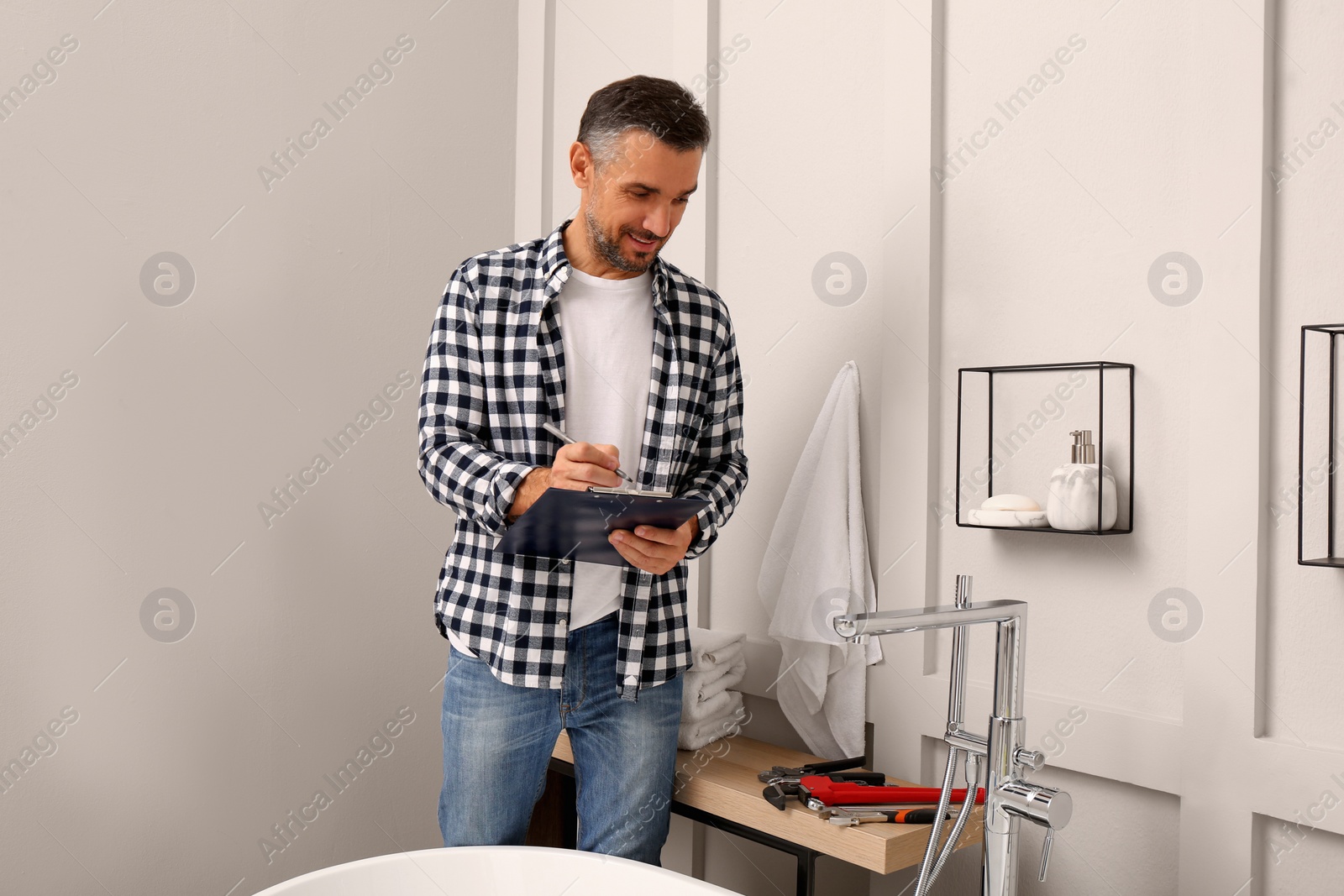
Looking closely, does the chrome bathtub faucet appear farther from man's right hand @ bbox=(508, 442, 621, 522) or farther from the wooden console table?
man's right hand @ bbox=(508, 442, 621, 522)

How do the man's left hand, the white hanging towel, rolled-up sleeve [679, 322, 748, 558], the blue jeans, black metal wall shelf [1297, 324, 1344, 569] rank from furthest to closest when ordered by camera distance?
the white hanging towel < rolled-up sleeve [679, 322, 748, 558] < the blue jeans < the man's left hand < black metal wall shelf [1297, 324, 1344, 569]

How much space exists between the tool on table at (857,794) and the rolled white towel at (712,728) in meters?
0.26

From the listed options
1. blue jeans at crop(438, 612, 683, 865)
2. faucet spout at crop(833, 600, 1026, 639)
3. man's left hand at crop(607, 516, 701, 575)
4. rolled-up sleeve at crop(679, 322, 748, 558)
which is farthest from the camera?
rolled-up sleeve at crop(679, 322, 748, 558)

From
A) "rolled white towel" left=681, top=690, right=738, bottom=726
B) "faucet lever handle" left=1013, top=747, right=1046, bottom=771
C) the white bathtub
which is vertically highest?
"faucet lever handle" left=1013, top=747, right=1046, bottom=771

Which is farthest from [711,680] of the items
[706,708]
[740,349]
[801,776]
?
[740,349]

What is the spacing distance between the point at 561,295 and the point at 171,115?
95cm

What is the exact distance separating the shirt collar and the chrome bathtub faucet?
62 centimetres

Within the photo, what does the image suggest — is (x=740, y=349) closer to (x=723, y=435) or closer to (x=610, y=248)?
(x=723, y=435)

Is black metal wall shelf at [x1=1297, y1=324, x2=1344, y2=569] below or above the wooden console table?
above

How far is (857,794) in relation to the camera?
4.66 feet

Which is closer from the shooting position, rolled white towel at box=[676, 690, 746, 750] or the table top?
the table top

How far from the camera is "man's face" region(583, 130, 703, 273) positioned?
1386 millimetres

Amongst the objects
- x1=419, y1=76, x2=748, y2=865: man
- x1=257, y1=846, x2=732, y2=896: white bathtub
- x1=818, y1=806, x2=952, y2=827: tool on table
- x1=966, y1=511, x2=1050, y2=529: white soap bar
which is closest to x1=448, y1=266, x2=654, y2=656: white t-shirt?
x1=419, y1=76, x2=748, y2=865: man

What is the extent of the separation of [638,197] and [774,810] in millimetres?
884
